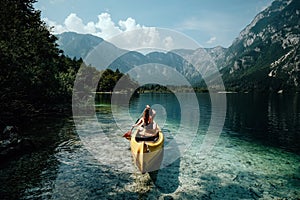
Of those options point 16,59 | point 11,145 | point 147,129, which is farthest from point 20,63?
point 147,129

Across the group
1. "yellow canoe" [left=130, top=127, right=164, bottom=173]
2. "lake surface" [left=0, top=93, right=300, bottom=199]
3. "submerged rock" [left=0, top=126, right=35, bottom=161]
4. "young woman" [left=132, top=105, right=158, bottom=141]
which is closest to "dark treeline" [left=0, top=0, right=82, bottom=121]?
"submerged rock" [left=0, top=126, right=35, bottom=161]

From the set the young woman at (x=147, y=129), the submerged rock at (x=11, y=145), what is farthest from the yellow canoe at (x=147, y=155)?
the submerged rock at (x=11, y=145)

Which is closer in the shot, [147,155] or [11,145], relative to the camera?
[147,155]

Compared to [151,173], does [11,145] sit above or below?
above

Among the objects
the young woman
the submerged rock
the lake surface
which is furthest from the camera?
the young woman

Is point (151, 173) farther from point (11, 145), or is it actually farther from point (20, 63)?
point (20, 63)

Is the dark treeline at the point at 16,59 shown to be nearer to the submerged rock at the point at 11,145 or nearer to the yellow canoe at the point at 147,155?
the submerged rock at the point at 11,145

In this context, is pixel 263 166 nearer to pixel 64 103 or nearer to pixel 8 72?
pixel 8 72

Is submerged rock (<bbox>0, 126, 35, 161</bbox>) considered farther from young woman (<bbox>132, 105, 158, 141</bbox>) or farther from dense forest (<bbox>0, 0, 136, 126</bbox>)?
young woman (<bbox>132, 105, 158, 141</bbox>)

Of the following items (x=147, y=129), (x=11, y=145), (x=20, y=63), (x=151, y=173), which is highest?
(x=20, y=63)

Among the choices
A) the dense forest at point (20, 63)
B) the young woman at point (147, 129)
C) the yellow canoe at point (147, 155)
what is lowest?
the yellow canoe at point (147, 155)

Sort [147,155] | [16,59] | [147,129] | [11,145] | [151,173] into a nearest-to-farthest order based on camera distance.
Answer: [147,155] → [151,173] → [11,145] → [147,129] → [16,59]

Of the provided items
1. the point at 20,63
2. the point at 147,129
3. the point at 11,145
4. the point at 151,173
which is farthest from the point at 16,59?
the point at 151,173

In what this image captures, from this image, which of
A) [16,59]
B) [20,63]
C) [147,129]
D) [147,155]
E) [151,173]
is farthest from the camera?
[20,63]
